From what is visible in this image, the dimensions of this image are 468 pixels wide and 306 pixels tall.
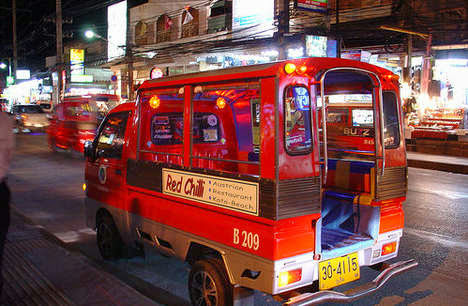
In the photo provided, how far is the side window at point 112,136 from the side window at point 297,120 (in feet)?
8.31

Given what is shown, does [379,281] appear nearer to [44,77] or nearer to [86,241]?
[86,241]

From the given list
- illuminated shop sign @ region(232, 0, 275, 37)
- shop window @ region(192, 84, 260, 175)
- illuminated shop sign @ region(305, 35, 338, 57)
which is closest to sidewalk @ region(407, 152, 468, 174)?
illuminated shop sign @ region(305, 35, 338, 57)

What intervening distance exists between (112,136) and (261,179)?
2.80 meters

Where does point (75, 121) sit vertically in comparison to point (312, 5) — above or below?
below

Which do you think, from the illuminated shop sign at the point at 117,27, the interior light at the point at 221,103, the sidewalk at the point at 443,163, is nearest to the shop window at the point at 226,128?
the interior light at the point at 221,103

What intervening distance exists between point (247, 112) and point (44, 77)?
64.4 meters

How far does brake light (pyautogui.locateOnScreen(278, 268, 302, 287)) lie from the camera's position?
336 centimetres

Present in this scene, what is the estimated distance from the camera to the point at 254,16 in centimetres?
2080

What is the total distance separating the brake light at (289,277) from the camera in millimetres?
3355

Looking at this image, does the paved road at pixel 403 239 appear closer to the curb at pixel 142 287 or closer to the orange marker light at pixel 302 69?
the curb at pixel 142 287

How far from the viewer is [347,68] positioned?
3699 mm

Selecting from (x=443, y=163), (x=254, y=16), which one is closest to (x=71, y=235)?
(x=443, y=163)

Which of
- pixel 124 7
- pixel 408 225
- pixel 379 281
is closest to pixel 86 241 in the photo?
pixel 379 281

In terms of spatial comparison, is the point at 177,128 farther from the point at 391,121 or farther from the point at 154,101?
the point at 391,121
